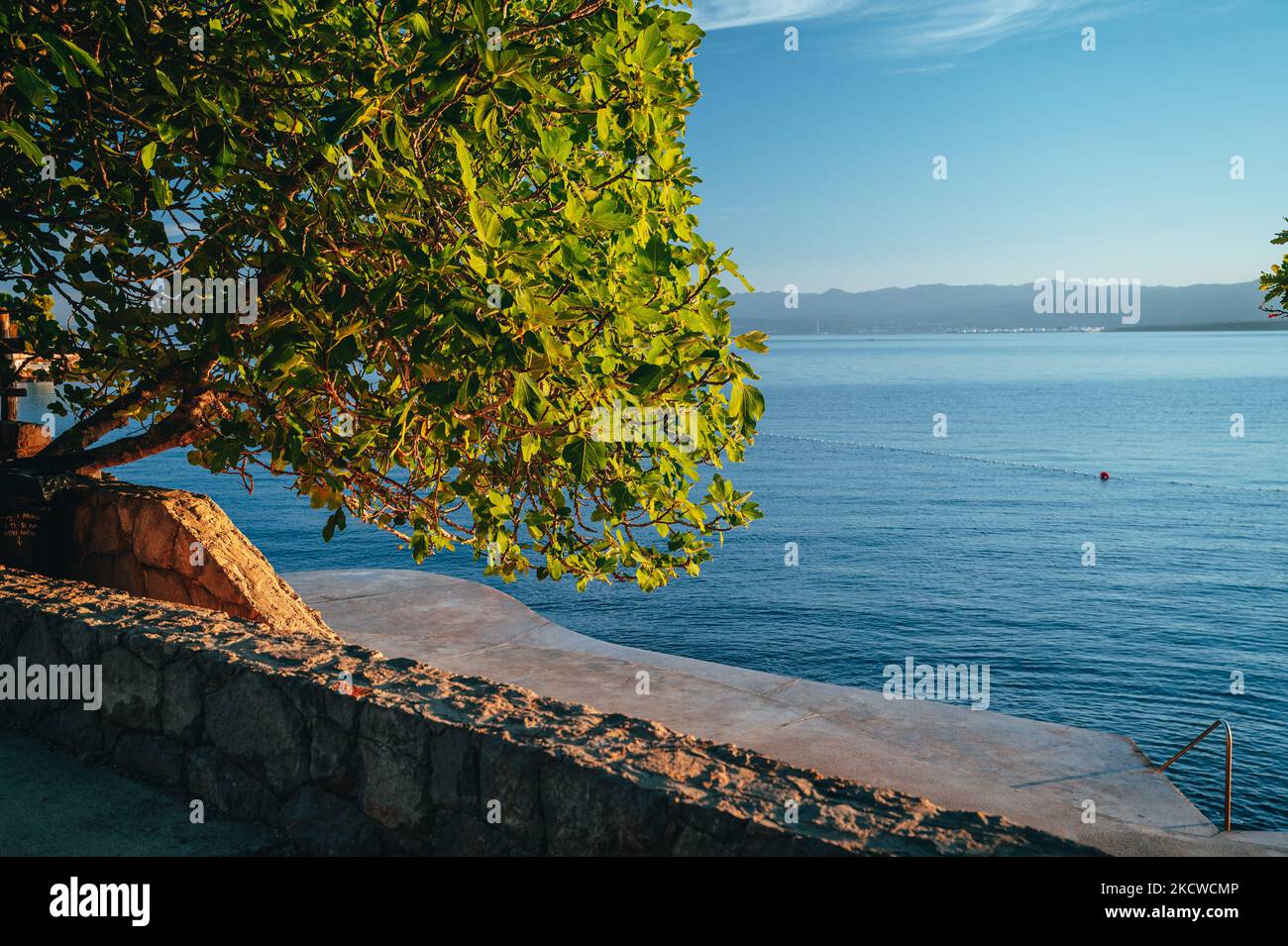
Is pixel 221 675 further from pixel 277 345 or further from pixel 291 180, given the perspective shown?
pixel 291 180

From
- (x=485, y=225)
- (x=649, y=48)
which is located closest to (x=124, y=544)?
(x=485, y=225)

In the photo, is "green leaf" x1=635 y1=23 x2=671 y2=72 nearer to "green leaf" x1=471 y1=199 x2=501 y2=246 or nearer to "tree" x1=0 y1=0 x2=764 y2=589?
"tree" x1=0 y1=0 x2=764 y2=589

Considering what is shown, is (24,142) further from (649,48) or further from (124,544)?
(124,544)

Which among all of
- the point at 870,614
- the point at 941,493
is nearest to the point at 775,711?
the point at 870,614

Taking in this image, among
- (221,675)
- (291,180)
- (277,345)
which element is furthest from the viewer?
(291,180)

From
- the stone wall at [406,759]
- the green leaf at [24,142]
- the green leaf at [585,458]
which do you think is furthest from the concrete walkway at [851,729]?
the green leaf at [24,142]

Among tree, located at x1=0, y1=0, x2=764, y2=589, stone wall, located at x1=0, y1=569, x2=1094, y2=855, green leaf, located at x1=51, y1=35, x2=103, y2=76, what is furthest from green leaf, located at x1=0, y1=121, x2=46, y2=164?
stone wall, located at x1=0, y1=569, x2=1094, y2=855

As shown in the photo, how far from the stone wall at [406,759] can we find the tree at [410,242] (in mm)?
1720

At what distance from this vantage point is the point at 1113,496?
74438 millimetres

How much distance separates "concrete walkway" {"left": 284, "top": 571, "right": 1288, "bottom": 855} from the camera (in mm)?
14547

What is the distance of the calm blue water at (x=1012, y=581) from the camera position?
30.6m
